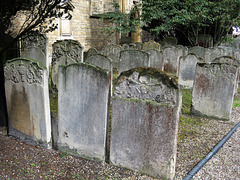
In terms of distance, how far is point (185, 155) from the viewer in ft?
13.9

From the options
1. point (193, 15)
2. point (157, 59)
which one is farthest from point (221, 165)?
point (193, 15)

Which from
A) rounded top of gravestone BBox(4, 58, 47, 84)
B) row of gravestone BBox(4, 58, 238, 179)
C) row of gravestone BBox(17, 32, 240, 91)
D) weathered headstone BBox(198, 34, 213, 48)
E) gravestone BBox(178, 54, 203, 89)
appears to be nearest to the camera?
row of gravestone BBox(4, 58, 238, 179)

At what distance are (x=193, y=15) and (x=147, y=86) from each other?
11.8 meters

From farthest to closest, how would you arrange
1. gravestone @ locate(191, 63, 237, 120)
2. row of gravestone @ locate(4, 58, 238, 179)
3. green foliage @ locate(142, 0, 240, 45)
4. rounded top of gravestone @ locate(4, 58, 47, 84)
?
green foliage @ locate(142, 0, 240, 45) < gravestone @ locate(191, 63, 237, 120) < rounded top of gravestone @ locate(4, 58, 47, 84) < row of gravestone @ locate(4, 58, 238, 179)

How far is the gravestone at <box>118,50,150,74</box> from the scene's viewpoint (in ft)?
23.0

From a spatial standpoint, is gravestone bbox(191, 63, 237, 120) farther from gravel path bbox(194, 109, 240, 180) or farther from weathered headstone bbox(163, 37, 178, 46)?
weathered headstone bbox(163, 37, 178, 46)

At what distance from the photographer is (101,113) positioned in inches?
145

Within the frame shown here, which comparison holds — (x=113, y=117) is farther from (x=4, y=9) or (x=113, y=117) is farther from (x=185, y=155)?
(x=4, y=9)

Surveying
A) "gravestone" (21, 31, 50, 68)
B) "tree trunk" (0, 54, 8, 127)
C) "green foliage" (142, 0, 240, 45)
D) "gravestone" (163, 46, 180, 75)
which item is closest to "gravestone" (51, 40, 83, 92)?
"gravestone" (21, 31, 50, 68)

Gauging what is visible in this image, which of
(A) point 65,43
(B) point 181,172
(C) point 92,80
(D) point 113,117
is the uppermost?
(A) point 65,43

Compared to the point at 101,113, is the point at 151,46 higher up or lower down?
higher up

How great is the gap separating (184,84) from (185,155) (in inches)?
184

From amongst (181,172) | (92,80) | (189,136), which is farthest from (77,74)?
(189,136)

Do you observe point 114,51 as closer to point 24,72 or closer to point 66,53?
point 66,53
